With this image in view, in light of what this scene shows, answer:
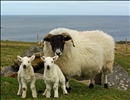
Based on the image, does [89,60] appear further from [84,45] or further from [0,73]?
[0,73]

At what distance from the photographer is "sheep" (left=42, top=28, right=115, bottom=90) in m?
12.4

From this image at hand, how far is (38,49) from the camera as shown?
21.9 metres

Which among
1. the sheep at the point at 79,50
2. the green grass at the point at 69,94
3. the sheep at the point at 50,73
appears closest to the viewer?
the sheep at the point at 50,73

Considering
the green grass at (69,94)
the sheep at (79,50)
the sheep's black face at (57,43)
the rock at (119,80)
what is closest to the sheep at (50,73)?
the green grass at (69,94)

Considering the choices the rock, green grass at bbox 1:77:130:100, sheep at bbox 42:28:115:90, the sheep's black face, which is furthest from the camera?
the rock

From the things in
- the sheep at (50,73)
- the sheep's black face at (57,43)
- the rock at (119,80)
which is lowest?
the rock at (119,80)

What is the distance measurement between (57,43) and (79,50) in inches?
62.9

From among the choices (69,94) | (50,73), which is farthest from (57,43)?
(69,94)

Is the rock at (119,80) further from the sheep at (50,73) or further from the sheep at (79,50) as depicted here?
the sheep at (50,73)

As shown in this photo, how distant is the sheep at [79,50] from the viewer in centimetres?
1238

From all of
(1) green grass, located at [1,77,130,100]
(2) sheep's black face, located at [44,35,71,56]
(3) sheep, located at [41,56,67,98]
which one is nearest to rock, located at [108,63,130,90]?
(1) green grass, located at [1,77,130,100]

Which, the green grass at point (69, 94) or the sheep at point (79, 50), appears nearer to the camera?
the green grass at point (69, 94)

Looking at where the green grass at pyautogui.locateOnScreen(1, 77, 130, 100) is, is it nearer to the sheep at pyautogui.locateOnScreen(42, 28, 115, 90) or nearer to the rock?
the sheep at pyautogui.locateOnScreen(42, 28, 115, 90)

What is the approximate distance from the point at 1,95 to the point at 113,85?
361 inches
